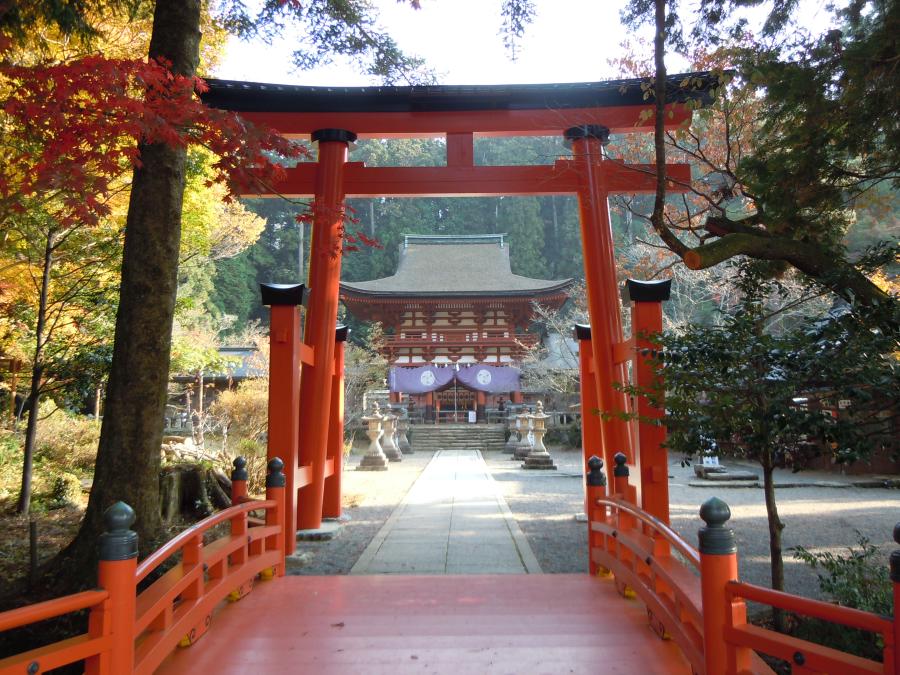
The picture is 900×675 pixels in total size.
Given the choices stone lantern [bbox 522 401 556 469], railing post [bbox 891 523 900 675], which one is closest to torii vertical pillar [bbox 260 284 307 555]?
railing post [bbox 891 523 900 675]

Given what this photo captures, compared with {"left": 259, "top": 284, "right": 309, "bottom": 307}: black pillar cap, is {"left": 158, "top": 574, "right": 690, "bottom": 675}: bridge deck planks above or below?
below

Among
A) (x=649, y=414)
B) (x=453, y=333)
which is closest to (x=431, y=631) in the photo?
(x=649, y=414)

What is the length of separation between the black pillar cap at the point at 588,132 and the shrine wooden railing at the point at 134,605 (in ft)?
15.6

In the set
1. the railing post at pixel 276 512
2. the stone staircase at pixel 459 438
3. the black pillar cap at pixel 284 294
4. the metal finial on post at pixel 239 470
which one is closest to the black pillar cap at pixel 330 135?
the black pillar cap at pixel 284 294

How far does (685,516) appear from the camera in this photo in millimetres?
8047

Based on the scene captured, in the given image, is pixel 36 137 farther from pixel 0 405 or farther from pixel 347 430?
pixel 347 430

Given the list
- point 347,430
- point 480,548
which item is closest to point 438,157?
point 347,430

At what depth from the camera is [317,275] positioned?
636 cm

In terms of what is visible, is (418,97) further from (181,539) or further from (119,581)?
(119,581)

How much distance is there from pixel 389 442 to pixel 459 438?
15.6 ft

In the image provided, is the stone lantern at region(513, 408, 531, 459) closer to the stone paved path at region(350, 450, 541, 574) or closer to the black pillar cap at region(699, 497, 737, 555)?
the stone paved path at region(350, 450, 541, 574)

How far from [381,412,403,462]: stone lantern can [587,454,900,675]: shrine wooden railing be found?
45.9 feet

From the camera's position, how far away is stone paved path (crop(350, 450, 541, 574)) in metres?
5.14

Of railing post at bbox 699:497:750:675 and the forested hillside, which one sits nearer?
railing post at bbox 699:497:750:675
